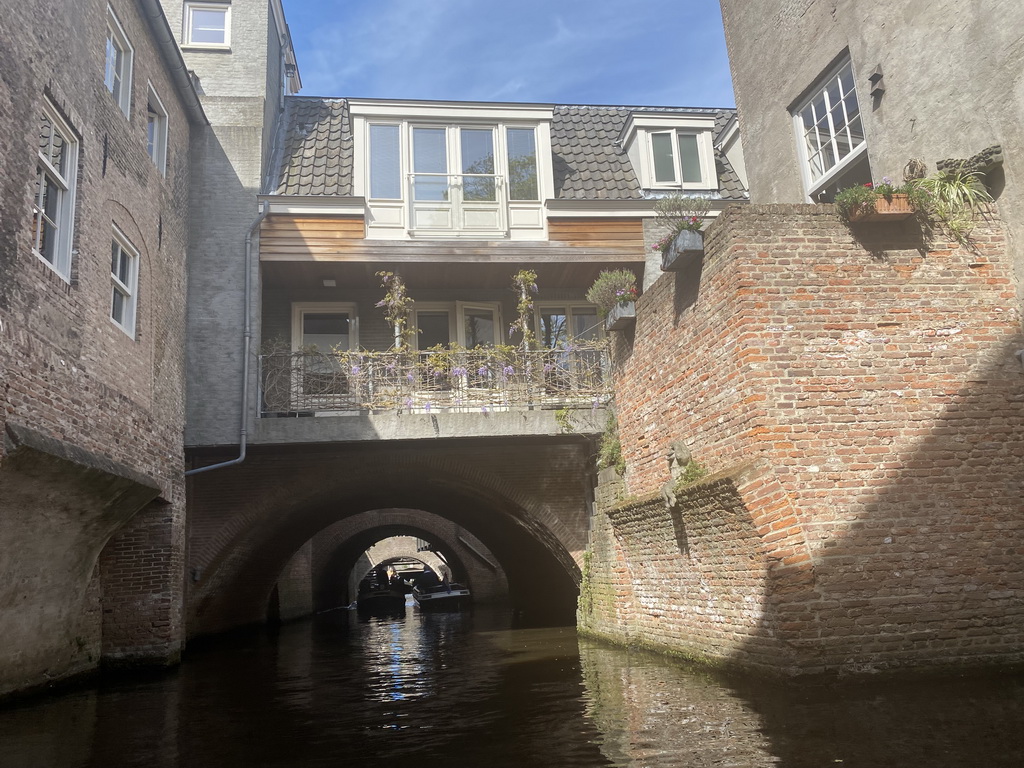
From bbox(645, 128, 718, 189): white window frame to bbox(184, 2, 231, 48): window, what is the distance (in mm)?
7992

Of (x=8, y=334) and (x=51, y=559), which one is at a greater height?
(x=8, y=334)

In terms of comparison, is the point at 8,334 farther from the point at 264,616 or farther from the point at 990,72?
the point at 264,616

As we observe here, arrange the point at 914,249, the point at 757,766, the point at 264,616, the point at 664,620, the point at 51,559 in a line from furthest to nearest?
the point at 264,616 < the point at 664,620 < the point at 51,559 < the point at 914,249 < the point at 757,766

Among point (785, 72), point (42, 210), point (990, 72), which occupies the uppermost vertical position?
point (785, 72)

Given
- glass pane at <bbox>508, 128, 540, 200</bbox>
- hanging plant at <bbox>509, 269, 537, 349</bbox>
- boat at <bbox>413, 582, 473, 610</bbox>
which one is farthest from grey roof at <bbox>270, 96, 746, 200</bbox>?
boat at <bbox>413, 582, 473, 610</bbox>

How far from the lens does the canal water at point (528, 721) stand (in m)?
5.11

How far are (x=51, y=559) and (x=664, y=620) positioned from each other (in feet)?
22.0

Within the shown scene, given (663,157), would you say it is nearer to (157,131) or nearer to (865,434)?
(157,131)

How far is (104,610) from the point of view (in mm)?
11039

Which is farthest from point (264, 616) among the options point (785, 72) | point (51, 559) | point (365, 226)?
point (785, 72)

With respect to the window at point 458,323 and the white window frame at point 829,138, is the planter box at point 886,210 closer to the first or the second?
the white window frame at point 829,138

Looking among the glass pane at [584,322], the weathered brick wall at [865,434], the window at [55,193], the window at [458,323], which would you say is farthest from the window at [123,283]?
the glass pane at [584,322]

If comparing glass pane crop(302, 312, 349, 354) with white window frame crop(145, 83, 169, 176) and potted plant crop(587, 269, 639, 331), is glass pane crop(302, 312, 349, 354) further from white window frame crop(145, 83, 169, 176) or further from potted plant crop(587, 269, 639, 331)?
potted plant crop(587, 269, 639, 331)

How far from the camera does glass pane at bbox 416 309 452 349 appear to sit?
14.9m
